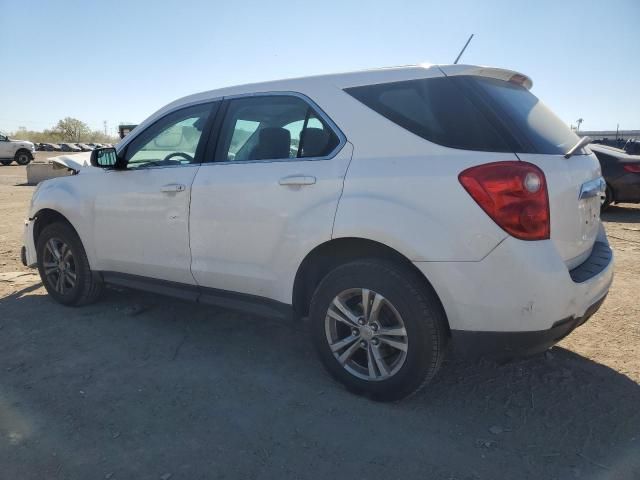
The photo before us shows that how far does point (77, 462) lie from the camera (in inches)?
89.2

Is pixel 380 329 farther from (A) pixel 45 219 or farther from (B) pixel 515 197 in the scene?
(A) pixel 45 219

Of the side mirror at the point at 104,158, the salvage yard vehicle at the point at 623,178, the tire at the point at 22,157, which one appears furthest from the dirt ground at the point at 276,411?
the tire at the point at 22,157

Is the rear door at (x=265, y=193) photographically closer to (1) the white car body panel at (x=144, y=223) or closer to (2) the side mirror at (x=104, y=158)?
(1) the white car body panel at (x=144, y=223)

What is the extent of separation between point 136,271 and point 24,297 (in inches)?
67.4

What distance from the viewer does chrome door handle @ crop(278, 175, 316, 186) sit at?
278cm

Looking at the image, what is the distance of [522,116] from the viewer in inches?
101

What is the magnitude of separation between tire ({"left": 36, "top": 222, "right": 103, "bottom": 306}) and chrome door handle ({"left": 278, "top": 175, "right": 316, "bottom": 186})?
218 cm

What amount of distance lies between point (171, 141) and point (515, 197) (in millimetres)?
2584

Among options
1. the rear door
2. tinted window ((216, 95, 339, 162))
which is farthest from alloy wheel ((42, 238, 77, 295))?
tinted window ((216, 95, 339, 162))

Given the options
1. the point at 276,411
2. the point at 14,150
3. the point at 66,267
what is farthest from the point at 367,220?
the point at 14,150

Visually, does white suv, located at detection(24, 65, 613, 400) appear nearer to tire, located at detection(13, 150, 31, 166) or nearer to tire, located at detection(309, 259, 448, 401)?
tire, located at detection(309, 259, 448, 401)

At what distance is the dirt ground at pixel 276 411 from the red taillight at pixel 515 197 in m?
1.06

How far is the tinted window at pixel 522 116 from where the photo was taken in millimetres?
2416

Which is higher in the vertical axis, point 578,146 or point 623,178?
point 578,146
